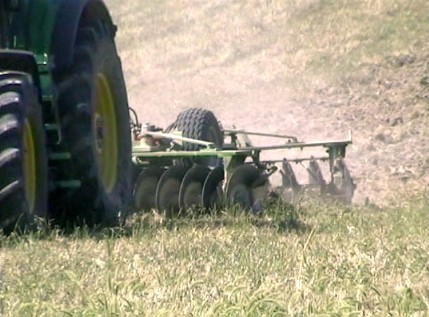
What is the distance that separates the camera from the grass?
188 inches

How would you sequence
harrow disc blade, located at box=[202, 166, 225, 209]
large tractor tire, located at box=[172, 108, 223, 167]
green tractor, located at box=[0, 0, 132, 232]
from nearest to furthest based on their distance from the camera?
green tractor, located at box=[0, 0, 132, 232]
harrow disc blade, located at box=[202, 166, 225, 209]
large tractor tire, located at box=[172, 108, 223, 167]

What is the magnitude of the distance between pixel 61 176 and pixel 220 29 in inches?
760

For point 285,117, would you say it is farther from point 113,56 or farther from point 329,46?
point 113,56

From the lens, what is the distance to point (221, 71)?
24.5 meters

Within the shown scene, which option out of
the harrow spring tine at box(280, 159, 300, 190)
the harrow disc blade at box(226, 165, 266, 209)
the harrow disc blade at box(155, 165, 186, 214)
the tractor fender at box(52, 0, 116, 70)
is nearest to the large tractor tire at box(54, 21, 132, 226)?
the tractor fender at box(52, 0, 116, 70)

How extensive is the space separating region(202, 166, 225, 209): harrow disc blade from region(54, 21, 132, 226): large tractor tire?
1.00 metres

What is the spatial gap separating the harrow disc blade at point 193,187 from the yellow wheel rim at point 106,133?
967mm

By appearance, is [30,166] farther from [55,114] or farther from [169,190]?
[169,190]

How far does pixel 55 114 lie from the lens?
27.4ft

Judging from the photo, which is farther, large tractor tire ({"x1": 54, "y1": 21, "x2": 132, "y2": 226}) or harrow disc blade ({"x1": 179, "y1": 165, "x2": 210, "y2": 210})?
harrow disc blade ({"x1": 179, "y1": 165, "x2": 210, "y2": 210})

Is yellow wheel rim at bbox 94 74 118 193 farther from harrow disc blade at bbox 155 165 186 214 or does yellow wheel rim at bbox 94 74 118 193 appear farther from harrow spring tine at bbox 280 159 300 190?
harrow spring tine at bbox 280 159 300 190

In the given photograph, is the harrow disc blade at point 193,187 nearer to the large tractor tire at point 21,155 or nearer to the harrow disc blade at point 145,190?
the harrow disc blade at point 145,190

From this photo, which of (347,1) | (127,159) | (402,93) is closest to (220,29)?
(347,1)

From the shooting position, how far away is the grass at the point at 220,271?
4766 millimetres
